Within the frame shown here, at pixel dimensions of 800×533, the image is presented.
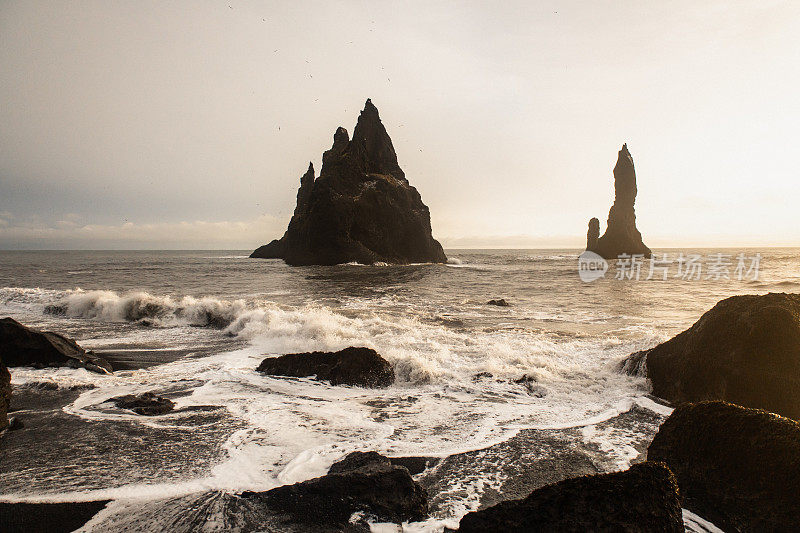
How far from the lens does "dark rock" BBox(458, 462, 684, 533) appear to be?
2.55 meters

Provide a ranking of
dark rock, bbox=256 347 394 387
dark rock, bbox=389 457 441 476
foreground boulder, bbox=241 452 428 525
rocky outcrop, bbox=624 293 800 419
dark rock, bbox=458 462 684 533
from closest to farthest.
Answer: dark rock, bbox=458 462 684 533
foreground boulder, bbox=241 452 428 525
dark rock, bbox=389 457 441 476
rocky outcrop, bbox=624 293 800 419
dark rock, bbox=256 347 394 387

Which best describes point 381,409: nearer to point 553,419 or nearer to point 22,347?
point 553,419

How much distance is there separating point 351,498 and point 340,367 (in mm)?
4293

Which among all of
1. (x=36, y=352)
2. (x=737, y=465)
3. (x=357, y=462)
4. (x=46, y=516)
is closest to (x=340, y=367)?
(x=357, y=462)

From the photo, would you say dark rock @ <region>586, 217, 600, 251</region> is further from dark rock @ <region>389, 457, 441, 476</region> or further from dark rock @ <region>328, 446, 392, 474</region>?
Result: dark rock @ <region>328, 446, 392, 474</region>

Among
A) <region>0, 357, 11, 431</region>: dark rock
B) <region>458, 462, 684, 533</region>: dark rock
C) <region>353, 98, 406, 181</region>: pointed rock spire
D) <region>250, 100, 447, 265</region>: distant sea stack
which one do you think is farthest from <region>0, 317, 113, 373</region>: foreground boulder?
<region>353, 98, 406, 181</region>: pointed rock spire

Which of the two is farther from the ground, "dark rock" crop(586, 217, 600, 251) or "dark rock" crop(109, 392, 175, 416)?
"dark rock" crop(586, 217, 600, 251)

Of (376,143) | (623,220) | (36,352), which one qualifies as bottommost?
(36,352)

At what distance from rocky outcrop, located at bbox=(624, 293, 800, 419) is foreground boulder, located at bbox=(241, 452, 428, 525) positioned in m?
5.18

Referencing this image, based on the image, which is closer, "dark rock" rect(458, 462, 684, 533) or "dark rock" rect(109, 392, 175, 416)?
"dark rock" rect(458, 462, 684, 533)

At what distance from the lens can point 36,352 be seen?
8.00m

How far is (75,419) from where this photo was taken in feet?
17.3

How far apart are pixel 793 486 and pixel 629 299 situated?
18.8 metres

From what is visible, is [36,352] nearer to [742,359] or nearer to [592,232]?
[742,359]
